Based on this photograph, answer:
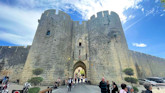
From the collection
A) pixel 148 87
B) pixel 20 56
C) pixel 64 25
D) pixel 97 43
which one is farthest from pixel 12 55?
pixel 148 87

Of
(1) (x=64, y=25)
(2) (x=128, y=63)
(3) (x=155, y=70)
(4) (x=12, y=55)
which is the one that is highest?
(1) (x=64, y=25)

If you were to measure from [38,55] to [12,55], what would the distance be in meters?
11.8

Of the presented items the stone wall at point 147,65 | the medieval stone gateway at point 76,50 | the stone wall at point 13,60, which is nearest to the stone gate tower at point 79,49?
the medieval stone gateway at point 76,50

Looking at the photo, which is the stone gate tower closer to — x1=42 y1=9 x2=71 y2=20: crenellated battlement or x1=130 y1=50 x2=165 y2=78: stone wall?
x1=42 y1=9 x2=71 y2=20: crenellated battlement

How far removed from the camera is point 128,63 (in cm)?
1110

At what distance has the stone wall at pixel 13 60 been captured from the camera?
1552 cm

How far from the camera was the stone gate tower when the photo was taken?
415 inches

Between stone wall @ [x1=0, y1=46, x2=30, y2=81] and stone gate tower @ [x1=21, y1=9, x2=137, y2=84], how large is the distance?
289 inches

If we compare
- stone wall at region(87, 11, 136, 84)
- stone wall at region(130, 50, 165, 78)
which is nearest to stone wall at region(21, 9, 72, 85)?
stone wall at region(87, 11, 136, 84)

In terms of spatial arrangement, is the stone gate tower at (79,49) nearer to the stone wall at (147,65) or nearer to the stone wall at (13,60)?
the stone wall at (13,60)

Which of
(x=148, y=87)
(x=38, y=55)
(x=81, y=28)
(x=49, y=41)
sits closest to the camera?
(x=148, y=87)

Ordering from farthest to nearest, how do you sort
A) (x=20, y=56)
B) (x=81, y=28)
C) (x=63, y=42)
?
1. (x=20, y=56)
2. (x=81, y=28)
3. (x=63, y=42)

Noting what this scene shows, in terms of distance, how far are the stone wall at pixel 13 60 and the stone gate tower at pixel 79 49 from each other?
7.33 m

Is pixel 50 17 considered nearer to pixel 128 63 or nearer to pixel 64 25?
pixel 64 25
